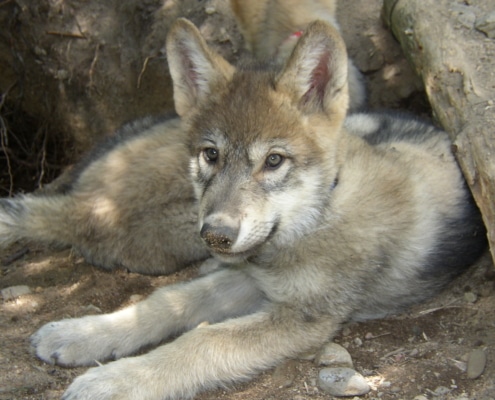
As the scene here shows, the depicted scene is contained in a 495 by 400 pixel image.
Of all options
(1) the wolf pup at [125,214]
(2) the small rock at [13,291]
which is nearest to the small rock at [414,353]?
(1) the wolf pup at [125,214]

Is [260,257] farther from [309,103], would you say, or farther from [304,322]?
[309,103]

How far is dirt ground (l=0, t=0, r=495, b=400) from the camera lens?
9.34 feet

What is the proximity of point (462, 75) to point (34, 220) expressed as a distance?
2.72 metres

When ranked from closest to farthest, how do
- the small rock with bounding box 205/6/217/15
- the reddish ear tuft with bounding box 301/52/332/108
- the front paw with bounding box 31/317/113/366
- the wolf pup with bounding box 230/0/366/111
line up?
the reddish ear tuft with bounding box 301/52/332/108
the front paw with bounding box 31/317/113/366
the wolf pup with bounding box 230/0/366/111
the small rock with bounding box 205/6/217/15

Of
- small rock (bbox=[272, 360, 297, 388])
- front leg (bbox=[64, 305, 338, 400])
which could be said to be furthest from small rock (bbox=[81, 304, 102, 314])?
small rock (bbox=[272, 360, 297, 388])

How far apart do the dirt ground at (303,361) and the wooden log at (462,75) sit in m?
0.58

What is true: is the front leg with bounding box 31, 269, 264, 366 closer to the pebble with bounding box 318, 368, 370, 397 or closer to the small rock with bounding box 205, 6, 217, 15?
the pebble with bounding box 318, 368, 370, 397

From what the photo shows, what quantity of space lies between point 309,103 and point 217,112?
1.49 feet

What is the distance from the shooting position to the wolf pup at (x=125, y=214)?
12.7 ft

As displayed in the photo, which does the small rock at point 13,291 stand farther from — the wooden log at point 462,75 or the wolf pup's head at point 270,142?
the wooden log at point 462,75

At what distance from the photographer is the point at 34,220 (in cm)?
384

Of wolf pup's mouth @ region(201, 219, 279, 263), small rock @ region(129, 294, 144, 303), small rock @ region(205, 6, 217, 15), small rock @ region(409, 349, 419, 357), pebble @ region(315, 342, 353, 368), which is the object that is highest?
small rock @ region(205, 6, 217, 15)

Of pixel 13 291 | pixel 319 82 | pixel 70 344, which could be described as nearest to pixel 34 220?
pixel 13 291

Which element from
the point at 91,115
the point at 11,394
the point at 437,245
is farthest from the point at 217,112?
the point at 91,115
